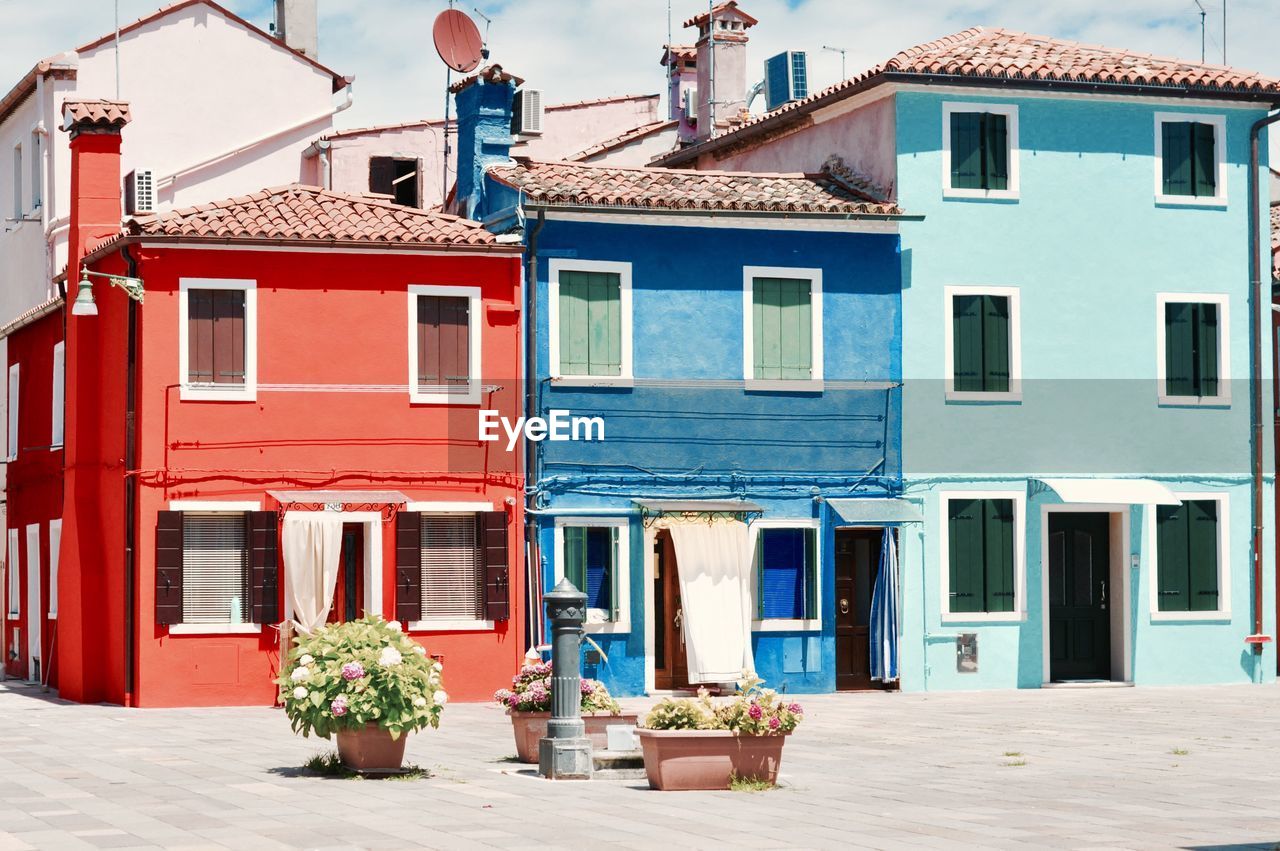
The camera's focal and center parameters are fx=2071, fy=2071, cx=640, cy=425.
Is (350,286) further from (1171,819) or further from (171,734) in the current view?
(1171,819)

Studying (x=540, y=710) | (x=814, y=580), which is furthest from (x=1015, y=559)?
(x=540, y=710)

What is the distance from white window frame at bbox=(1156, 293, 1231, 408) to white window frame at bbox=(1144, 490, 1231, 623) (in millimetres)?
1273

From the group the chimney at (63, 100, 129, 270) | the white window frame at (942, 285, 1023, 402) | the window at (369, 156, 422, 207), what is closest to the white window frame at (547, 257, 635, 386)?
the white window frame at (942, 285, 1023, 402)

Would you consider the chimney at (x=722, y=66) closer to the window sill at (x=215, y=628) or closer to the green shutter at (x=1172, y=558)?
the green shutter at (x=1172, y=558)

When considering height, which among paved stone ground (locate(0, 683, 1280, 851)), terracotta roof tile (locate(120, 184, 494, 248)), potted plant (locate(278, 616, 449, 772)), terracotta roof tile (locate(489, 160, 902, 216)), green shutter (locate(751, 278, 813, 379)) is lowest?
paved stone ground (locate(0, 683, 1280, 851))

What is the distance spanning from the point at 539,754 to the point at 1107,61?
16372mm

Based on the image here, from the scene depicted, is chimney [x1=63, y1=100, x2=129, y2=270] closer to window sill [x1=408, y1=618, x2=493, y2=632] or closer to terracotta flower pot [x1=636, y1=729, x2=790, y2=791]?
window sill [x1=408, y1=618, x2=493, y2=632]

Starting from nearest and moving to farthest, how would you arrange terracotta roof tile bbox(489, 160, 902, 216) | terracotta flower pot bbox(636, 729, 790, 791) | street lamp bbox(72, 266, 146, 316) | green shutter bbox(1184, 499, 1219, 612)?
1. terracotta flower pot bbox(636, 729, 790, 791)
2. street lamp bbox(72, 266, 146, 316)
3. terracotta roof tile bbox(489, 160, 902, 216)
4. green shutter bbox(1184, 499, 1219, 612)

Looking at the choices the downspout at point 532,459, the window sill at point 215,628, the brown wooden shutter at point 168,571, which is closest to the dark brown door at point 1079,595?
the downspout at point 532,459

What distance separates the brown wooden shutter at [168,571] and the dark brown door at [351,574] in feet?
6.64

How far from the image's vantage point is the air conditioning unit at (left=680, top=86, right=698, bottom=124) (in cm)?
3562

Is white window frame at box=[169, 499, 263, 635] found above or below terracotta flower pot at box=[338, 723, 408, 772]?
above

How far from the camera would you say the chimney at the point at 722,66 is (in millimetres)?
34469

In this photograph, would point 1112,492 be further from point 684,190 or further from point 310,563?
point 310,563
